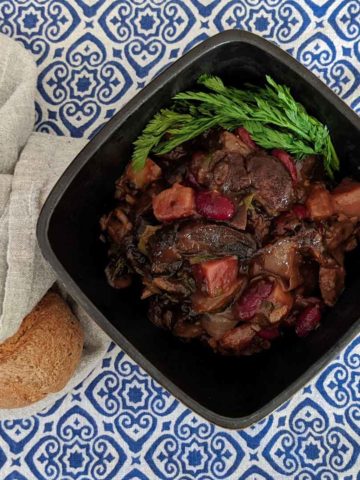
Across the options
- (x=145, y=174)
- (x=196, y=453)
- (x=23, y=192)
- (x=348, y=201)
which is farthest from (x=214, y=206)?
(x=196, y=453)

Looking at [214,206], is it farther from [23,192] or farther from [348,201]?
[23,192]

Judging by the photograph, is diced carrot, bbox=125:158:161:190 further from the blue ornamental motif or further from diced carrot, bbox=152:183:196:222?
the blue ornamental motif

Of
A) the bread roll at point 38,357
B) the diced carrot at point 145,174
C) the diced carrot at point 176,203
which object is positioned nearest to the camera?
the diced carrot at point 176,203

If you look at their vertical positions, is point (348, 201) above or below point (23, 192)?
above

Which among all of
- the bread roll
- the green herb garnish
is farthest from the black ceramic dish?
the bread roll

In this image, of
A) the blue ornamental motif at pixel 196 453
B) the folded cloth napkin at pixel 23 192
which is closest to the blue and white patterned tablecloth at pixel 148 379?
the blue ornamental motif at pixel 196 453

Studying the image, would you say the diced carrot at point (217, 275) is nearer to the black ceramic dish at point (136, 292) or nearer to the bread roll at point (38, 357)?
the black ceramic dish at point (136, 292)

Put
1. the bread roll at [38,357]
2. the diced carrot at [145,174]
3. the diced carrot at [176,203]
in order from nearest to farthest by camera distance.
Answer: the diced carrot at [176,203] < the diced carrot at [145,174] < the bread roll at [38,357]
